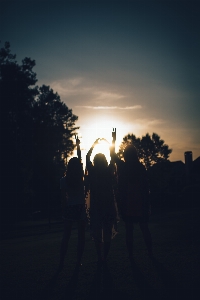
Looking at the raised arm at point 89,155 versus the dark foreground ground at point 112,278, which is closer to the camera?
the dark foreground ground at point 112,278

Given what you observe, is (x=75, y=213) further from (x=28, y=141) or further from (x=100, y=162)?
(x=28, y=141)

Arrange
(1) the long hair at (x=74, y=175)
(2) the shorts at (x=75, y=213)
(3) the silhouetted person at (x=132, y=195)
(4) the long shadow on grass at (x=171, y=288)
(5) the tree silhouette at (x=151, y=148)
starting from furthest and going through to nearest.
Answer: (5) the tree silhouette at (x=151, y=148), (3) the silhouetted person at (x=132, y=195), (1) the long hair at (x=74, y=175), (2) the shorts at (x=75, y=213), (4) the long shadow on grass at (x=171, y=288)

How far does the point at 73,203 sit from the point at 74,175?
514mm

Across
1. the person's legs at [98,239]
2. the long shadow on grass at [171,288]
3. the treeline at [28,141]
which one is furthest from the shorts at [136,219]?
the treeline at [28,141]

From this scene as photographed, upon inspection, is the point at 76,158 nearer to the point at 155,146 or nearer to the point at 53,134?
the point at 53,134

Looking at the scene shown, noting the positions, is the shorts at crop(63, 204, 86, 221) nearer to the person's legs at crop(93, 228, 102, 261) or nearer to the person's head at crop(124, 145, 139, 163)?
the person's legs at crop(93, 228, 102, 261)

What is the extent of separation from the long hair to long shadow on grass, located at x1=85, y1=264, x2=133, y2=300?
5.23ft

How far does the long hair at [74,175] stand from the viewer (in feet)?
20.1

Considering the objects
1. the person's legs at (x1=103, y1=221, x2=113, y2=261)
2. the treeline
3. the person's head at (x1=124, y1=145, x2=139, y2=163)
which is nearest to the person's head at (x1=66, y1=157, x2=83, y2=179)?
the person's head at (x1=124, y1=145, x2=139, y2=163)

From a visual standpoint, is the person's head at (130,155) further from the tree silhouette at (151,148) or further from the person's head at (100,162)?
the tree silhouette at (151,148)

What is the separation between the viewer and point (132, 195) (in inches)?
251

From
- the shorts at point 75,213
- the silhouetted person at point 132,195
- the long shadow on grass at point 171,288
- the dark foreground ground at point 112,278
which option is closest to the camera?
the long shadow on grass at point 171,288

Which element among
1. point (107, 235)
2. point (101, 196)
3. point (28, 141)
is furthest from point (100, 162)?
point (28, 141)

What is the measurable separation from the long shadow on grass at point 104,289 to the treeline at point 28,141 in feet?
46.9
